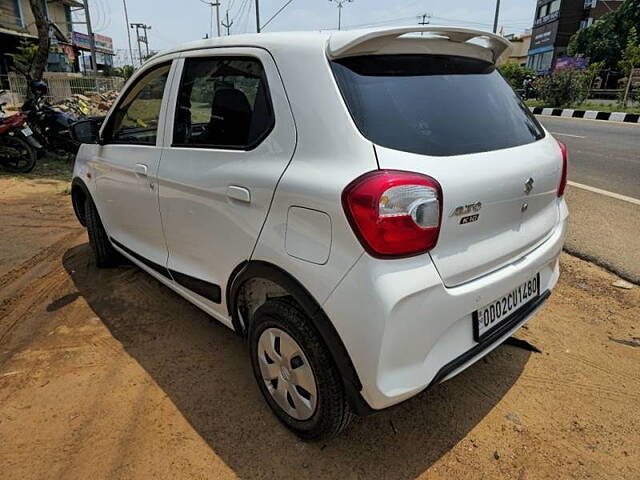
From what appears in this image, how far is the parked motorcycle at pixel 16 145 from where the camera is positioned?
7172mm

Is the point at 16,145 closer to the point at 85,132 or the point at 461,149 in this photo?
the point at 85,132

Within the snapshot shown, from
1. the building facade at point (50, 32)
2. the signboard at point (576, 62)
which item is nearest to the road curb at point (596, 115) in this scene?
the building facade at point (50, 32)

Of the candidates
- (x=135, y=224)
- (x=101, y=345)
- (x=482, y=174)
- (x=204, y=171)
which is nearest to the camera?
(x=482, y=174)

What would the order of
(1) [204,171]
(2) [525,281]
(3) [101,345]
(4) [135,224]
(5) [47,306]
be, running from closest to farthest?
(2) [525,281]
(1) [204,171]
(3) [101,345]
(4) [135,224]
(5) [47,306]

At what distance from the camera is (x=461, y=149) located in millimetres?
1806

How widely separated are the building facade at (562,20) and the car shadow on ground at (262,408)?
48.7 metres

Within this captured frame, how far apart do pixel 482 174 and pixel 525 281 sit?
60 cm

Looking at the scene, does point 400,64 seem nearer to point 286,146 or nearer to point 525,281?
point 286,146

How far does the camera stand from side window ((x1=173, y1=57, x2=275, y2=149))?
6.78 feet

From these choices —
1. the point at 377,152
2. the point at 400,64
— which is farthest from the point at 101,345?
the point at 400,64

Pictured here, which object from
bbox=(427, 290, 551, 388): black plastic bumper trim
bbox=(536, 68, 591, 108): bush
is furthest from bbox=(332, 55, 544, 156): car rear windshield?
bbox=(536, 68, 591, 108): bush

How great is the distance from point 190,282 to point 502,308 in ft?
5.29

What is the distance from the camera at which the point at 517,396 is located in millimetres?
2346

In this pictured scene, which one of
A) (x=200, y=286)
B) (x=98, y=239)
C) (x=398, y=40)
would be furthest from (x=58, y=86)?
(x=398, y=40)
